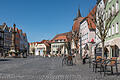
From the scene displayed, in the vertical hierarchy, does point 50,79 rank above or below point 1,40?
below

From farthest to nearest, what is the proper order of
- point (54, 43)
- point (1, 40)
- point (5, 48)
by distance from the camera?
point (54, 43)
point (5, 48)
point (1, 40)

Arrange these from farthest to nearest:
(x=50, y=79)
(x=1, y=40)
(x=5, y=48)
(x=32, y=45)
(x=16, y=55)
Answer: (x=32, y=45)
(x=5, y=48)
(x=1, y=40)
(x=16, y=55)
(x=50, y=79)

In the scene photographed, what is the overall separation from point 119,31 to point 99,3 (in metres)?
14.1

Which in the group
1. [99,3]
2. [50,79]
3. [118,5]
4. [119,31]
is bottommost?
[50,79]

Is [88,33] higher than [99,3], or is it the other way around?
[99,3]

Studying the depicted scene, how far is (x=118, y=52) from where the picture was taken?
27.2 meters

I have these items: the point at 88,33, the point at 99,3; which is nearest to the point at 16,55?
the point at 88,33

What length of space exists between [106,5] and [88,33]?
15.8 meters

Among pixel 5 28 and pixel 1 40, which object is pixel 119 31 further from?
pixel 5 28

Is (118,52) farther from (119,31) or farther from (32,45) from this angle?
(32,45)

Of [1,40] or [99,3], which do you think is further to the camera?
[1,40]

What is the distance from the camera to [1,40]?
8431 centimetres

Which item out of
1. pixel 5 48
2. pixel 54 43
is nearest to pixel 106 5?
pixel 5 48

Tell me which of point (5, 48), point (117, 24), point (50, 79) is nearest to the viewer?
point (50, 79)
